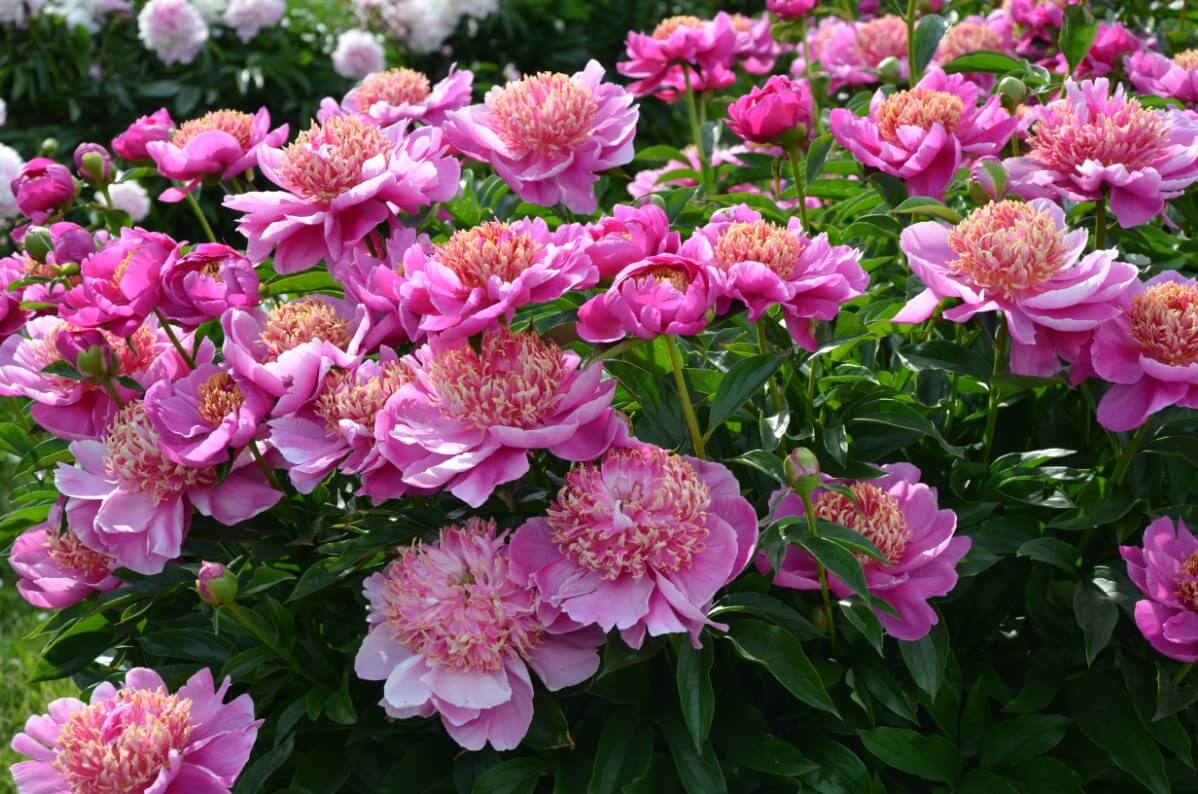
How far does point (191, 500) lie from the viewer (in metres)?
1.29

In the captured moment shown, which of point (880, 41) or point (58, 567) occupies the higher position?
point (58, 567)

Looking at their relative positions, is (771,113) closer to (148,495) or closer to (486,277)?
(486,277)

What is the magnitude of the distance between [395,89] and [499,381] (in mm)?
871

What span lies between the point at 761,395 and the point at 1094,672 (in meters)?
0.49

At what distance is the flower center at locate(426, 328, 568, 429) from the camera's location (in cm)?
113

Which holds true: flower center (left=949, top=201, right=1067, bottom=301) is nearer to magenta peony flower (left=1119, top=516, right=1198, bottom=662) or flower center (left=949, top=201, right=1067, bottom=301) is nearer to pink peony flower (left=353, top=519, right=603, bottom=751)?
magenta peony flower (left=1119, top=516, right=1198, bottom=662)

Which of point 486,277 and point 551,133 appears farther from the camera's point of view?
point 551,133

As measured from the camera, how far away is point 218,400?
4.17 ft

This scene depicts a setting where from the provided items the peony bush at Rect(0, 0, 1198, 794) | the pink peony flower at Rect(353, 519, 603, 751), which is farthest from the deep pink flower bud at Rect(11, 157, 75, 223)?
the pink peony flower at Rect(353, 519, 603, 751)

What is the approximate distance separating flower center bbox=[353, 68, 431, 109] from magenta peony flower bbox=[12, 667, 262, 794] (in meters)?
0.94

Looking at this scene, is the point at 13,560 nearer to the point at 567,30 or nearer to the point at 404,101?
the point at 404,101

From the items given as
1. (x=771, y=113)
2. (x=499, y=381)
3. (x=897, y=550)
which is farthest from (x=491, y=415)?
(x=771, y=113)

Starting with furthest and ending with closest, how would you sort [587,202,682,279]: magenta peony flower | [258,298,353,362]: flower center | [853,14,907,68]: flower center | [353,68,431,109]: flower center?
1. [853,14,907,68]: flower center
2. [353,68,431,109]: flower center
3. [258,298,353,362]: flower center
4. [587,202,682,279]: magenta peony flower

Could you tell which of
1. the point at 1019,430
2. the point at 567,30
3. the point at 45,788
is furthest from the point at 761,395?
the point at 567,30
